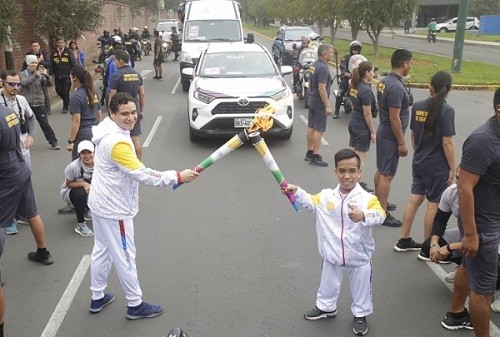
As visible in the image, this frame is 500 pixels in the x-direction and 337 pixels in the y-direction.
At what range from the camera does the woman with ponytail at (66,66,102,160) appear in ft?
21.5


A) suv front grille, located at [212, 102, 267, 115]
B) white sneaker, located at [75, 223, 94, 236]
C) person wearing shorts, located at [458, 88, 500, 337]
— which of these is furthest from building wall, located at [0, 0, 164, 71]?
person wearing shorts, located at [458, 88, 500, 337]

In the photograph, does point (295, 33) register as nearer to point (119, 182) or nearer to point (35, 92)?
point (35, 92)

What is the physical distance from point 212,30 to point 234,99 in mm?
9292

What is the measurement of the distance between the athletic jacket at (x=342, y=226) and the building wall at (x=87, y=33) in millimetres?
12378

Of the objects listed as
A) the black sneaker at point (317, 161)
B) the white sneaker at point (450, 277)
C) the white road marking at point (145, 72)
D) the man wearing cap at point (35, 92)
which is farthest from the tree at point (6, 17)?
the white sneaker at point (450, 277)

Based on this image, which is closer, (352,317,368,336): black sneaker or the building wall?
(352,317,368,336): black sneaker

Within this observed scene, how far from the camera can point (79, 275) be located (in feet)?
16.5

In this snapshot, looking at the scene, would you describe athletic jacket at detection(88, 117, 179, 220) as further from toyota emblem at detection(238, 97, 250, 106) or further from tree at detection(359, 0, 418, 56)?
tree at detection(359, 0, 418, 56)

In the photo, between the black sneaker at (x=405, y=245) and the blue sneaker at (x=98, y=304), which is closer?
the blue sneaker at (x=98, y=304)

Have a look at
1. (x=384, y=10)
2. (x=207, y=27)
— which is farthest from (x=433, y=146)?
(x=384, y=10)

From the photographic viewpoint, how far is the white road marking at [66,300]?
416 cm

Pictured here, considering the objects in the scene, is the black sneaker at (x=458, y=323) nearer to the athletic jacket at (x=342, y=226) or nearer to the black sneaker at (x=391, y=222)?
the athletic jacket at (x=342, y=226)

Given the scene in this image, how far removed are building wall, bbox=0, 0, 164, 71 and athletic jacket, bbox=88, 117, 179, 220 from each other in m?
11.4

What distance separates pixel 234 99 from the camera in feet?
30.8
